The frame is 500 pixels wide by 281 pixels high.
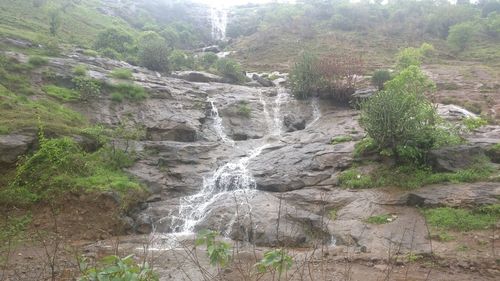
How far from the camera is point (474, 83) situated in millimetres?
29672

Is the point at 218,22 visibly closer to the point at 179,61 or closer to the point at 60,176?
the point at 179,61

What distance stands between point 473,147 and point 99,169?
49.1ft

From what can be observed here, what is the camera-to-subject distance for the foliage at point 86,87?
A: 22.3 m

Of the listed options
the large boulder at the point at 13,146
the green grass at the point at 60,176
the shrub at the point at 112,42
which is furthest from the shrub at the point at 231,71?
the large boulder at the point at 13,146

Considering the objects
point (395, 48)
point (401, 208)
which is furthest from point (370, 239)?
point (395, 48)

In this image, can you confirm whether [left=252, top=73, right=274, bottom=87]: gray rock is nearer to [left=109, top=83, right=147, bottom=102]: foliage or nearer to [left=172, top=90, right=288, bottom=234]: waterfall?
[left=109, top=83, right=147, bottom=102]: foliage

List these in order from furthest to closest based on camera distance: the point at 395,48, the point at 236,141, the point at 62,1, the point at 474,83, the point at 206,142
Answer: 1. the point at 62,1
2. the point at 395,48
3. the point at 474,83
4. the point at 236,141
5. the point at 206,142

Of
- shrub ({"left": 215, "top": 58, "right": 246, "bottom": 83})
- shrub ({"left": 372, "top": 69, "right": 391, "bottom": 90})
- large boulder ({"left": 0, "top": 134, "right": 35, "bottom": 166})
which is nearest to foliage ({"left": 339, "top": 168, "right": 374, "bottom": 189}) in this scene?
large boulder ({"left": 0, "top": 134, "right": 35, "bottom": 166})

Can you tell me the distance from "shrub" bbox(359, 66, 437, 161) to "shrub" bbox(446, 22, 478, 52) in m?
35.2

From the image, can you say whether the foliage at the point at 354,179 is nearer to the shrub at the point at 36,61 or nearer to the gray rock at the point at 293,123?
the gray rock at the point at 293,123

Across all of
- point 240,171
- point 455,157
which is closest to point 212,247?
point 455,157

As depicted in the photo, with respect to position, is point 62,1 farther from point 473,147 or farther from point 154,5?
point 473,147

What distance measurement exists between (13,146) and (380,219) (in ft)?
44.7

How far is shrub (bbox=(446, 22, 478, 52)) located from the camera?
45750 millimetres
